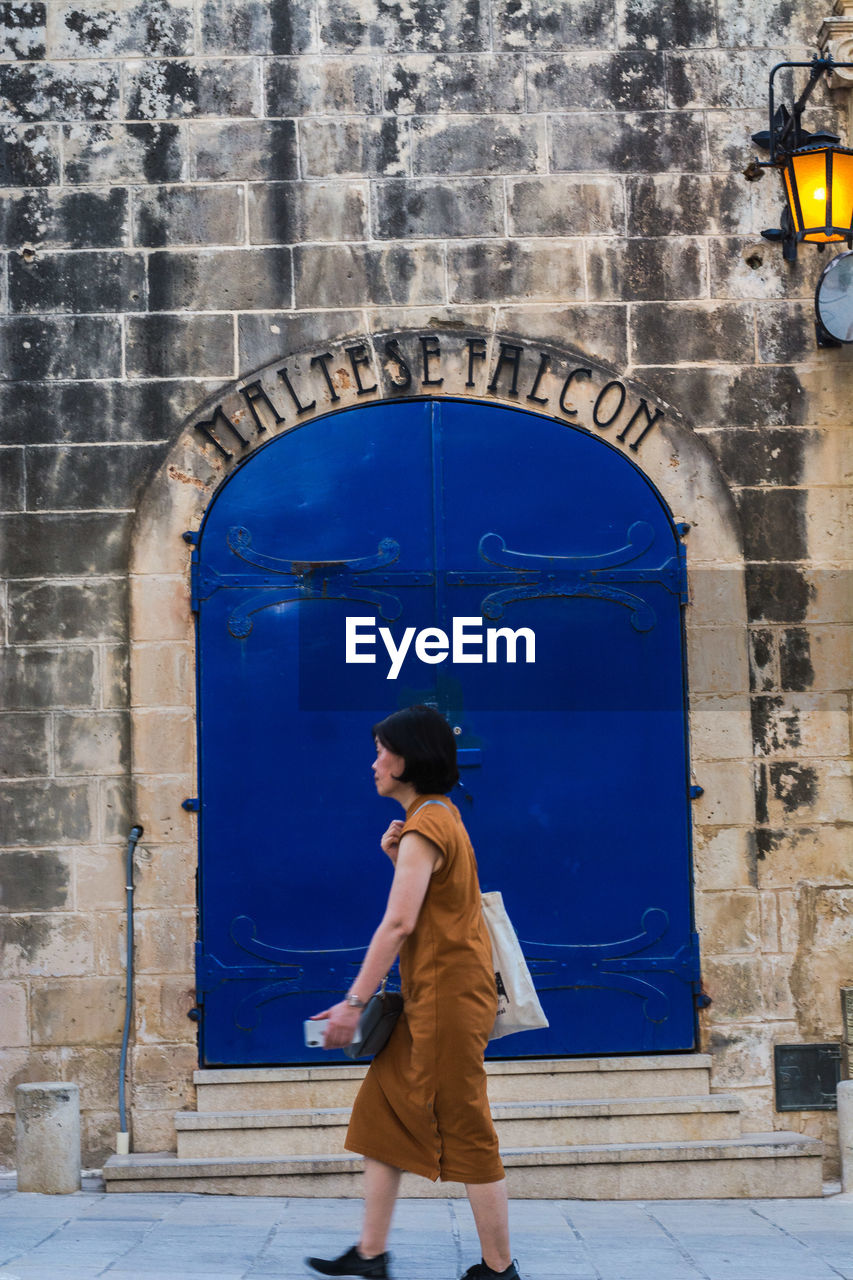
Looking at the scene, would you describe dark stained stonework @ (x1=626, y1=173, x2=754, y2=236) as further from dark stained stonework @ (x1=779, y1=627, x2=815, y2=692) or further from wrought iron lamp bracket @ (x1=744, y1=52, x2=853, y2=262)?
dark stained stonework @ (x1=779, y1=627, x2=815, y2=692)

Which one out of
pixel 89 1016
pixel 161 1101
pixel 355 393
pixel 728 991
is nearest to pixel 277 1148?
pixel 161 1101

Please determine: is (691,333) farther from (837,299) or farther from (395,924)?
(395,924)

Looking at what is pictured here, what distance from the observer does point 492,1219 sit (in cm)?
396

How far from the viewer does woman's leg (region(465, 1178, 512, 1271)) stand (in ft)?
13.0

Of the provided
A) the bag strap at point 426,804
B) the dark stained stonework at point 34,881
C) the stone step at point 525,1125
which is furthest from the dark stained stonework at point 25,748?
the bag strap at point 426,804

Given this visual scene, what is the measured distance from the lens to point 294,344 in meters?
6.56

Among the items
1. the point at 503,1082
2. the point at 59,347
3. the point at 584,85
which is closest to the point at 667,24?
the point at 584,85

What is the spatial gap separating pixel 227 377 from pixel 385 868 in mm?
2492

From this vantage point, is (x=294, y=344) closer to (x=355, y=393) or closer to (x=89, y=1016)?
(x=355, y=393)

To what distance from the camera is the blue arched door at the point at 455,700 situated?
628 centimetres

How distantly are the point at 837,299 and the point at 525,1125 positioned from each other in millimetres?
4185

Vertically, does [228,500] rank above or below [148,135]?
below

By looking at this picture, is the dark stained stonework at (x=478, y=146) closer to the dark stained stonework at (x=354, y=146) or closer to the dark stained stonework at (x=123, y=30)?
the dark stained stonework at (x=354, y=146)

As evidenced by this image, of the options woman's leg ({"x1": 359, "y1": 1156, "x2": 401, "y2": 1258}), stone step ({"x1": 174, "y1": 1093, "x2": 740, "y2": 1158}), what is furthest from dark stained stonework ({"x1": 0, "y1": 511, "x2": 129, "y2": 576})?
woman's leg ({"x1": 359, "y1": 1156, "x2": 401, "y2": 1258})
